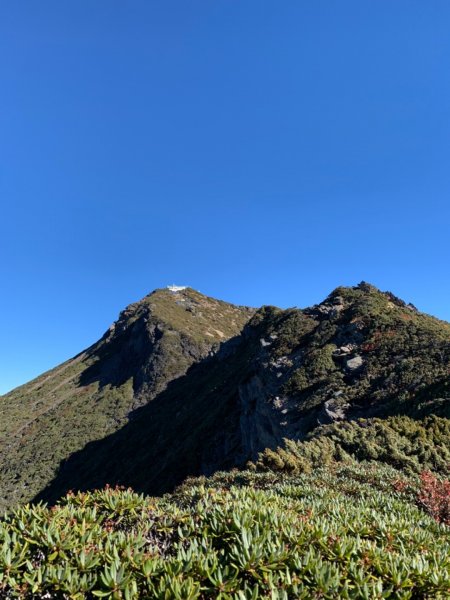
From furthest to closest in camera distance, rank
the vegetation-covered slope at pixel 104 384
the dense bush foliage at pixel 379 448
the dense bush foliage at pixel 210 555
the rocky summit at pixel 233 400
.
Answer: the vegetation-covered slope at pixel 104 384, the rocky summit at pixel 233 400, the dense bush foliage at pixel 379 448, the dense bush foliage at pixel 210 555

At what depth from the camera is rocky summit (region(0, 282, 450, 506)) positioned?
1871 centimetres

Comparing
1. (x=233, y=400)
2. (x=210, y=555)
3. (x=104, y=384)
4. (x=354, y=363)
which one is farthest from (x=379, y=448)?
(x=104, y=384)

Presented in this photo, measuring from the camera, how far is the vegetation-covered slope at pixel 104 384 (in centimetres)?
7169

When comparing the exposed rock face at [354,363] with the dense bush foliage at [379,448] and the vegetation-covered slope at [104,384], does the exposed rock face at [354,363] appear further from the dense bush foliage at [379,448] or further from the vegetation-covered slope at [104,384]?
the vegetation-covered slope at [104,384]

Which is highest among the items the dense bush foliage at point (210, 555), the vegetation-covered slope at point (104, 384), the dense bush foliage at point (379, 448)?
the vegetation-covered slope at point (104, 384)

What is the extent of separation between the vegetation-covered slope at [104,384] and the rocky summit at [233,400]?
14.8 inches

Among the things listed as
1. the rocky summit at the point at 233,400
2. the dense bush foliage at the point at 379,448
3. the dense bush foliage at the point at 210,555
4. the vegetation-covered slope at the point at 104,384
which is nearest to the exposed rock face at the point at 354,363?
the rocky summit at the point at 233,400

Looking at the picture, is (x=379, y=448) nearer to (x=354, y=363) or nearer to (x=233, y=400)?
(x=354, y=363)

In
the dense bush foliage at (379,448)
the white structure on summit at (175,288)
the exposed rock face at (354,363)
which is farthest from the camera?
the white structure on summit at (175,288)

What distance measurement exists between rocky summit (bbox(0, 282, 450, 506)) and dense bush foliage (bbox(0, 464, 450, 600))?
6706 mm

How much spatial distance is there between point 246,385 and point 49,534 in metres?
37.1

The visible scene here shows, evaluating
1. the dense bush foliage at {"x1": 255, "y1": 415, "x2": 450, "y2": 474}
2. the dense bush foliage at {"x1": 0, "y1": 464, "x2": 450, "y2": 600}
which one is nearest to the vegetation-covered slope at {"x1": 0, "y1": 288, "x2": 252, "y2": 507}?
the dense bush foliage at {"x1": 255, "y1": 415, "x2": 450, "y2": 474}

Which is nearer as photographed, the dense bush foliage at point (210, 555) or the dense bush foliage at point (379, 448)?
the dense bush foliage at point (210, 555)

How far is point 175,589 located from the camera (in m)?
2.94
